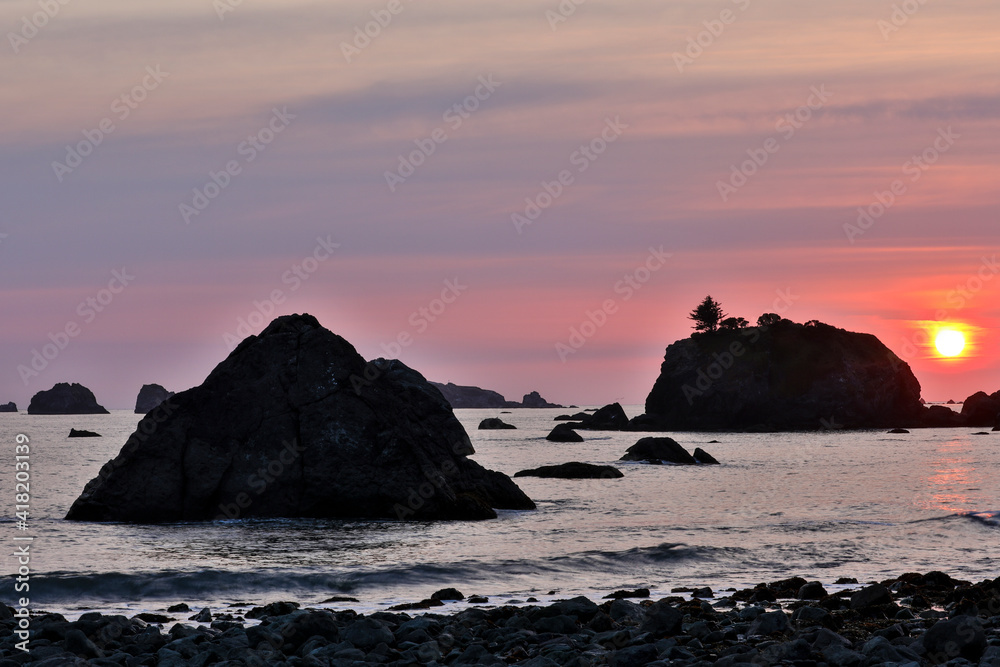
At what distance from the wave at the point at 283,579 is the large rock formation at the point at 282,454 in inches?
395

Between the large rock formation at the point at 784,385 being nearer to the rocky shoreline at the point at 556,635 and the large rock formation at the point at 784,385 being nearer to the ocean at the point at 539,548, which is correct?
the ocean at the point at 539,548

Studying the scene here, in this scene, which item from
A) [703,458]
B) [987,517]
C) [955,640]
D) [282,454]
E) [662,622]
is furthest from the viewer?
[703,458]

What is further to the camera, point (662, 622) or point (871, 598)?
point (871, 598)

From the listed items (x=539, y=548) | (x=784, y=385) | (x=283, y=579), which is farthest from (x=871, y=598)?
(x=784, y=385)

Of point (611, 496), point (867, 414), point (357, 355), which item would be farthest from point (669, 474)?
point (867, 414)

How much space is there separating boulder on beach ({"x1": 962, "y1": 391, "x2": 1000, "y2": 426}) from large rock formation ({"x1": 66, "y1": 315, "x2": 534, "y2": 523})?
490 ft

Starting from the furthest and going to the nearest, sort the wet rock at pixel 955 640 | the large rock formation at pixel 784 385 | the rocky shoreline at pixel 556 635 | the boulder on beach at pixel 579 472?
the large rock formation at pixel 784 385, the boulder on beach at pixel 579 472, the wet rock at pixel 955 640, the rocky shoreline at pixel 556 635

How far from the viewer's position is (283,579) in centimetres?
2283

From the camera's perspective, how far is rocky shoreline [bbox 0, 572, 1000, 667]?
13.9 metres

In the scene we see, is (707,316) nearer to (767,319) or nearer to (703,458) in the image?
(767,319)

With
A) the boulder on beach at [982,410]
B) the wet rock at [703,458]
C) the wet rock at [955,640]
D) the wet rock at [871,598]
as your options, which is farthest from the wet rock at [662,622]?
the boulder on beach at [982,410]

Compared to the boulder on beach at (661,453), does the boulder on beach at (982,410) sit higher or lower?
higher

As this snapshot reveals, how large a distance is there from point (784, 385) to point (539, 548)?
143 m

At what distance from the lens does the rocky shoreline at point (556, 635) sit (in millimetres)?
13852
